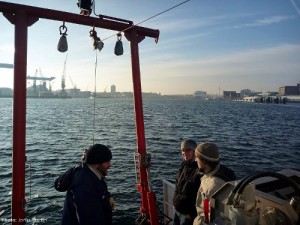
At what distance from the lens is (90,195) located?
3797mm

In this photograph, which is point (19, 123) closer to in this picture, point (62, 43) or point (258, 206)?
point (62, 43)

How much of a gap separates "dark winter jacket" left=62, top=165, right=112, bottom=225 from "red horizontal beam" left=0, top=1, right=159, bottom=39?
11.8 feet

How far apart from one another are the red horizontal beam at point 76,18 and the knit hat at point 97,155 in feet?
11.0

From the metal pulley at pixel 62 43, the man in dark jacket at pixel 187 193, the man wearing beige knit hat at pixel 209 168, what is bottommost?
the man in dark jacket at pixel 187 193

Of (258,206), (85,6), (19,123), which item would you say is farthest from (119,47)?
(258,206)

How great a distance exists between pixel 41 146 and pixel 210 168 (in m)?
32.0

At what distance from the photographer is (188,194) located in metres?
5.55

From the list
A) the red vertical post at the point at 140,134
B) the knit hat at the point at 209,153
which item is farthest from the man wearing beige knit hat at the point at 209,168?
the red vertical post at the point at 140,134

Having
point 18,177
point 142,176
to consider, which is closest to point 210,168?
point 142,176

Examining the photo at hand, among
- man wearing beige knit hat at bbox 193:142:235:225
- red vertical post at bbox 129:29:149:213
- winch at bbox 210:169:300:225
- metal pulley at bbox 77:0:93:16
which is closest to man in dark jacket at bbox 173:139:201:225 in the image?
man wearing beige knit hat at bbox 193:142:235:225

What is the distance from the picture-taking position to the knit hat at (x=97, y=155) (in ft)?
13.2

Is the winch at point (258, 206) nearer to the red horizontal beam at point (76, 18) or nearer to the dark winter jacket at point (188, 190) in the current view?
the dark winter jacket at point (188, 190)

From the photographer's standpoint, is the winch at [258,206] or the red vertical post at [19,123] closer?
the winch at [258,206]

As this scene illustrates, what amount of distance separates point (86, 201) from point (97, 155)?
0.67 metres
